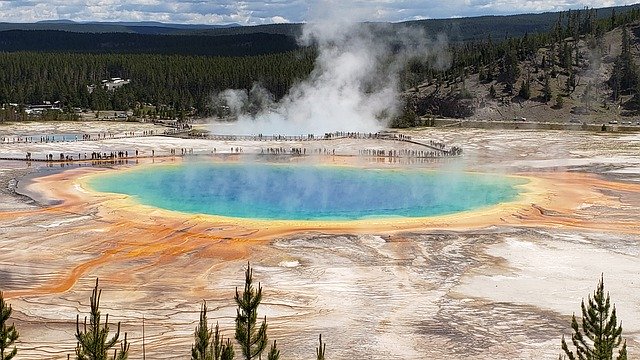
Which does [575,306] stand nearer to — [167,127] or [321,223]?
[321,223]

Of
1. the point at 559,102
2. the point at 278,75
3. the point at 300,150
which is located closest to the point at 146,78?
the point at 278,75

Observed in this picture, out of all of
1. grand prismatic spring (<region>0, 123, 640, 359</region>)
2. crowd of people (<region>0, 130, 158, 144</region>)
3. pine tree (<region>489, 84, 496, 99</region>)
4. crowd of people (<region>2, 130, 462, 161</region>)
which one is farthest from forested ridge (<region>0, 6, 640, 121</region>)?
grand prismatic spring (<region>0, 123, 640, 359</region>)

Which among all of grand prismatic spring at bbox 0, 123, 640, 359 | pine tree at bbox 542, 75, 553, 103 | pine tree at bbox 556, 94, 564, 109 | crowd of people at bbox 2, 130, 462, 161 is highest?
pine tree at bbox 542, 75, 553, 103

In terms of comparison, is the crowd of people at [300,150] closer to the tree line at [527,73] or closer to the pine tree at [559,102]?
the tree line at [527,73]

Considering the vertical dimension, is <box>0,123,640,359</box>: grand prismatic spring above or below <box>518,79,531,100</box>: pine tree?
below

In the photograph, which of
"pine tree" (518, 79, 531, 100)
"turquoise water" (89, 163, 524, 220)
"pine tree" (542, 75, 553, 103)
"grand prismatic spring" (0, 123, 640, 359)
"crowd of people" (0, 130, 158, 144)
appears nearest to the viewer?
"grand prismatic spring" (0, 123, 640, 359)

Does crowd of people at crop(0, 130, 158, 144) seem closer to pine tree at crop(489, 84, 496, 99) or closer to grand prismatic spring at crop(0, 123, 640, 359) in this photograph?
grand prismatic spring at crop(0, 123, 640, 359)

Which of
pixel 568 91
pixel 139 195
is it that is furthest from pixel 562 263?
pixel 568 91

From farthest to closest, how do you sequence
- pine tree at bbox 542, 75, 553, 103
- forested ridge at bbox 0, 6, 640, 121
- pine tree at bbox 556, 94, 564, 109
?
forested ridge at bbox 0, 6, 640, 121, pine tree at bbox 542, 75, 553, 103, pine tree at bbox 556, 94, 564, 109
